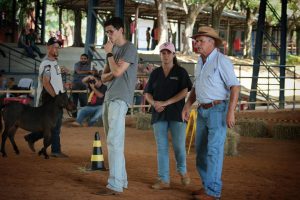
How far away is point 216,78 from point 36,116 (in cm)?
467

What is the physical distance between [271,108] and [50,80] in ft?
58.1

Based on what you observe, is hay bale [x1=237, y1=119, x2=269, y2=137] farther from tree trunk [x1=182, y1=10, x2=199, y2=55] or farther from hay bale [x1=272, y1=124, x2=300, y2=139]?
tree trunk [x1=182, y1=10, x2=199, y2=55]

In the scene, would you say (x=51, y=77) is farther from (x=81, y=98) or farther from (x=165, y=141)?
Answer: (x=81, y=98)

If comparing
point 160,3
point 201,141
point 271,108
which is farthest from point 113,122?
point 160,3

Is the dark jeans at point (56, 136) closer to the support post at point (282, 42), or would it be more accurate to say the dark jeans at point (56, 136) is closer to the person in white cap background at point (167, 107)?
the person in white cap background at point (167, 107)

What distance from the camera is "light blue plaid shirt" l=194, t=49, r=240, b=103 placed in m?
7.64

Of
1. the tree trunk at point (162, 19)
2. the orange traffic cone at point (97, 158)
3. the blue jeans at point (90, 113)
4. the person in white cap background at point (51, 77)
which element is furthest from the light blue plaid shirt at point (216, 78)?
the tree trunk at point (162, 19)

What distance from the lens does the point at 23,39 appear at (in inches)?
1156

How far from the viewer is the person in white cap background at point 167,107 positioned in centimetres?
862

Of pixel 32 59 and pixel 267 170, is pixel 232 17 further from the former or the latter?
pixel 267 170

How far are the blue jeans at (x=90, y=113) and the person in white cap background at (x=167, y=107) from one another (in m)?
9.36

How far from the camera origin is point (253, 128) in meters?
18.0

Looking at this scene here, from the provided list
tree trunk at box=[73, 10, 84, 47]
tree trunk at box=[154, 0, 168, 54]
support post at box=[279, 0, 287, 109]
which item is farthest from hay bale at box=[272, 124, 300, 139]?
tree trunk at box=[73, 10, 84, 47]

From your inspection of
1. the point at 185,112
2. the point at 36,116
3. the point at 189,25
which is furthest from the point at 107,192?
the point at 189,25
